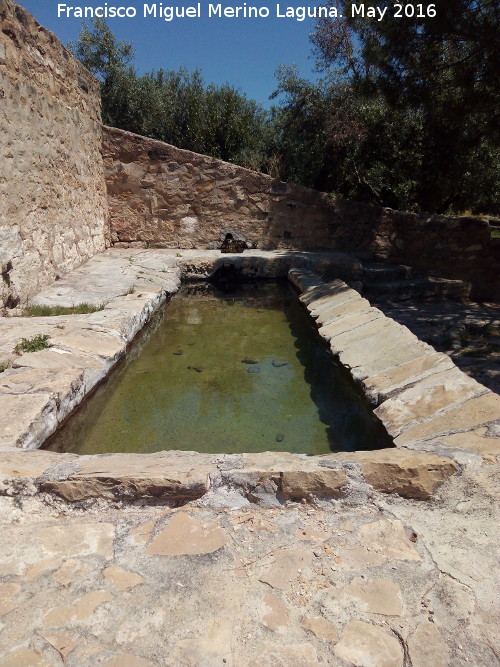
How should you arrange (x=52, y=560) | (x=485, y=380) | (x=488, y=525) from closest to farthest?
(x=52, y=560), (x=488, y=525), (x=485, y=380)

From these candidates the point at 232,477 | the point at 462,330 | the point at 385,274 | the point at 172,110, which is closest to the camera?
the point at 232,477

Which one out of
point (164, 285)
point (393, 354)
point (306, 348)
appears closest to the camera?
point (393, 354)

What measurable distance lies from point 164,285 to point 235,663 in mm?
4662

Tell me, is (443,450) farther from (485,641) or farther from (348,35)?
(348,35)

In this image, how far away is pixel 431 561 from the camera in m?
1.51

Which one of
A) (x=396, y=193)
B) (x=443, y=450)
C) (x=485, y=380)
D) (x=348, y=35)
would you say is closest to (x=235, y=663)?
(x=443, y=450)

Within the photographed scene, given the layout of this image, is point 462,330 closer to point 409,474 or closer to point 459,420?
point 459,420

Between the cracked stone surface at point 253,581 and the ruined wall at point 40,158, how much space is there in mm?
3140

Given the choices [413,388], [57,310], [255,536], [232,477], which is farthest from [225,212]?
[255,536]

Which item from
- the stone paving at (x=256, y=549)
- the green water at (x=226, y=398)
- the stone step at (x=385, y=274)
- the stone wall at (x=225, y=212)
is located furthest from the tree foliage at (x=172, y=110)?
the stone paving at (x=256, y=549)

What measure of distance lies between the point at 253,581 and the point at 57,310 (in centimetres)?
337

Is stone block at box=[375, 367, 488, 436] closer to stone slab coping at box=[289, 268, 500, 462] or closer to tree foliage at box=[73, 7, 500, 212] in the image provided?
stone slab coping at box=[289, 268, 500, 462]

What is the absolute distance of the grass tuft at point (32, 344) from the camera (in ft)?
10.0

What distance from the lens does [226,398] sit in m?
3.26
